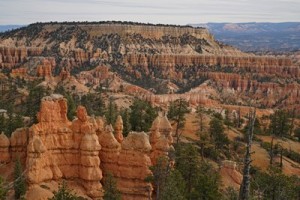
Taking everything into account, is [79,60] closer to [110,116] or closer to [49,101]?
[110,116]

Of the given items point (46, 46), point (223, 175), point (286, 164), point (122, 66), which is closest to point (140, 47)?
point (122, 66)

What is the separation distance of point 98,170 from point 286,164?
3088 cm

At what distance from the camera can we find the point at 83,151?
3806cm

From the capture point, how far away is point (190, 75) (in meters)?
167

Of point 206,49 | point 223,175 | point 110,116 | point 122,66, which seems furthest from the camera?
point 206,49

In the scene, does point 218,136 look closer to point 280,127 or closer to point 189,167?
point 189,167

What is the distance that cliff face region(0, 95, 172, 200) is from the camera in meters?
37.6

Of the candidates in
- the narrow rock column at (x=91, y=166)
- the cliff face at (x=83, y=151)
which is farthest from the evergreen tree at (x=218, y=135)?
the narrow rock column at (x=91, y=166)

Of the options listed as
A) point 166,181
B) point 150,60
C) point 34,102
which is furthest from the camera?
point 150,60

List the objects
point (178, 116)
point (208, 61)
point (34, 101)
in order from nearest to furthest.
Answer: point (34, 101) → point (178, 116) → point (208, 61)

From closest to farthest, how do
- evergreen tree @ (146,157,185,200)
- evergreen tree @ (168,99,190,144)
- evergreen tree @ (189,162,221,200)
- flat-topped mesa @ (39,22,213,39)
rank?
evergreen tree @ (146,157,185,200), evergreen tree @ (189,162,221,200), evergreen tree @ (168,99,190,144), flat-topped mesa @ (39,22,213,39)

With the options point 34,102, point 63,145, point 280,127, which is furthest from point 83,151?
point 280,127

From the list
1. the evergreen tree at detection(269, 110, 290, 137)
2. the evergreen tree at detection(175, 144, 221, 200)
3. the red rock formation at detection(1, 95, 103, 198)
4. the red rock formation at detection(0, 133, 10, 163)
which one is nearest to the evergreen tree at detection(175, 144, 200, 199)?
the evergreen tree at detection(175, 144, 221, 200)

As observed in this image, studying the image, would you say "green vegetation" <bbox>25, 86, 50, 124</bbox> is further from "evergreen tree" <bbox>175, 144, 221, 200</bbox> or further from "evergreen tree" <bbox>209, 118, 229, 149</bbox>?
"evergreen tree" <bbox>209, 118, 229, 149</bbox>
